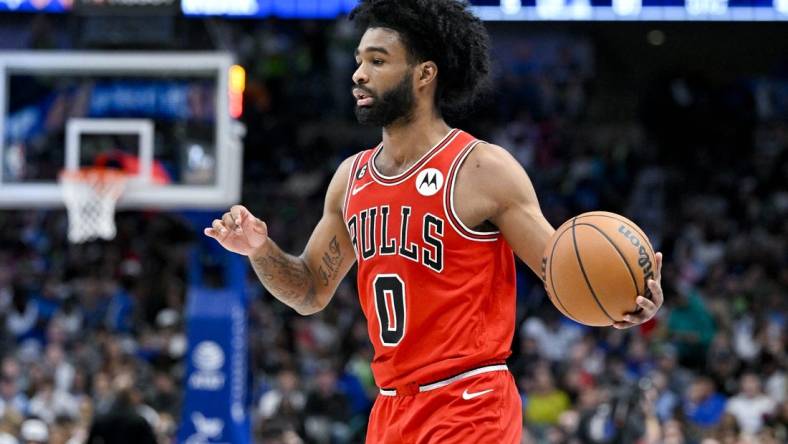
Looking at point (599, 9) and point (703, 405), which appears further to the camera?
point (599, 9)

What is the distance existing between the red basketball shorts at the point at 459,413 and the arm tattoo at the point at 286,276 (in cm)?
70

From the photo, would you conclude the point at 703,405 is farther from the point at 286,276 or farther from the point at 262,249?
the point at 262,249

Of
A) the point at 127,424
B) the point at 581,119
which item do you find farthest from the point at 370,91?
the point at 581,119

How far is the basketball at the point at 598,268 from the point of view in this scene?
14.0 feet

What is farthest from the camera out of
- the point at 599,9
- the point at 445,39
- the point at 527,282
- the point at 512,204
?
the point at 527,282

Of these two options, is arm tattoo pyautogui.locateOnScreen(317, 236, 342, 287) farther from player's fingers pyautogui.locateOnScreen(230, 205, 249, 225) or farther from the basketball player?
player's fingers pyautogui.locateOnScreen(230, 205, 249, 225)

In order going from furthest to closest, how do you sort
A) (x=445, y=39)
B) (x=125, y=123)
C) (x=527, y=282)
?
(x=527, y=282) → (x=125, y=123) → (x=445, y=39)

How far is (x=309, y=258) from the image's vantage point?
16.8 feet

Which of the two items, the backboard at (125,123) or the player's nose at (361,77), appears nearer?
the player's nose at (361,77)

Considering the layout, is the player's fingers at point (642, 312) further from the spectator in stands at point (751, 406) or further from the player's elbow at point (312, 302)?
the spectator in stands at point (751, 406)

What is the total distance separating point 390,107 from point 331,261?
2.39 ft

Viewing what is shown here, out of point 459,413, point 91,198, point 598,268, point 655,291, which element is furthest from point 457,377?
point 91,198

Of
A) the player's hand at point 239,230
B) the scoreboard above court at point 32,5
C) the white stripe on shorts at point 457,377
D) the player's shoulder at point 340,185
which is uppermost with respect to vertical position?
the scoreboard above court at point 32,5

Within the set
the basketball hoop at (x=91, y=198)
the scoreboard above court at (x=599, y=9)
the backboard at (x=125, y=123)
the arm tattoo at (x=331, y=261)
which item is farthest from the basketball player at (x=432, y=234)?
the scoreboard above court at (x=599, y=9)
